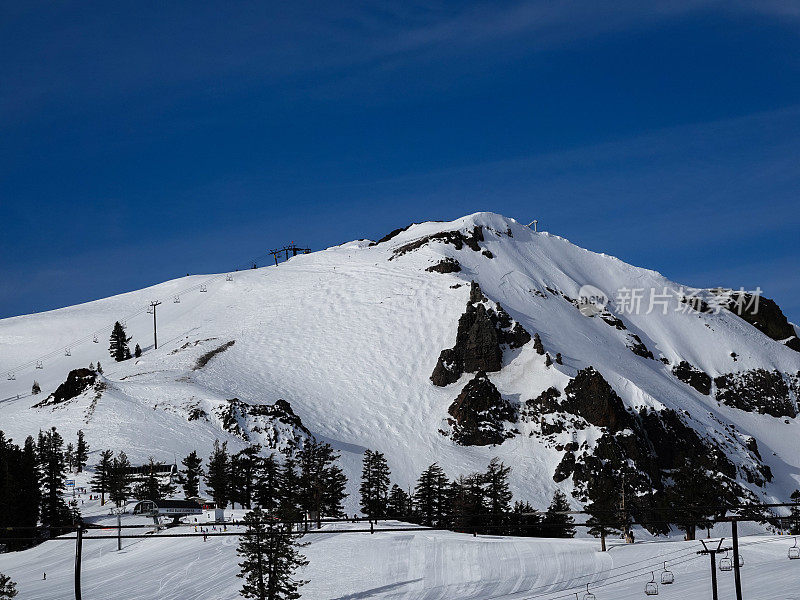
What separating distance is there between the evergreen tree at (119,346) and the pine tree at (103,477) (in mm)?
64540

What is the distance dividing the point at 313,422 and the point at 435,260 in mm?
62686

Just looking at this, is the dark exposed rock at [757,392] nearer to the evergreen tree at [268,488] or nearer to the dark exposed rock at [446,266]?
the dark exposed rock at [446,266]

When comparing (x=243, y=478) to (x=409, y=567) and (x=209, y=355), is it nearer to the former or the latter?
(x=409, y=567)

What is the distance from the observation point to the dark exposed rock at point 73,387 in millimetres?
134600

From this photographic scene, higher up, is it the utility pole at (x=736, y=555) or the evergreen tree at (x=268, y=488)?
the evergreen tree at (x=268, y=488)

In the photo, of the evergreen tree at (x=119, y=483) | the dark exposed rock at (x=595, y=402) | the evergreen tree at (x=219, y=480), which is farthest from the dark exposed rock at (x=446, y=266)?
the evergreen tree at (x=119, y=483)

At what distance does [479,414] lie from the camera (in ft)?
463

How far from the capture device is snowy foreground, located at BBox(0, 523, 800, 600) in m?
57.7

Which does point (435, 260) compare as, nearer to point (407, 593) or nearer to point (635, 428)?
point (635, 428)

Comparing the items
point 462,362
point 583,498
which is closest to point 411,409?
point 462,362

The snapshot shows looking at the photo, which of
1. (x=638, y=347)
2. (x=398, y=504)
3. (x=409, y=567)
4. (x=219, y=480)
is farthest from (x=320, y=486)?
(x=638, y=347)

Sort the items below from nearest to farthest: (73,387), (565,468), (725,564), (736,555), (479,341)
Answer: (736,555) < (725,564) < (565,468) < (73,387) < (479,341)

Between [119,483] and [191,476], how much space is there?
456 inches

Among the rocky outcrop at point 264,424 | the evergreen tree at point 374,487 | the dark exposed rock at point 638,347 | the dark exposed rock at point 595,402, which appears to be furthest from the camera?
the dark exposed rock at point 638,347
